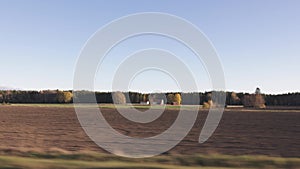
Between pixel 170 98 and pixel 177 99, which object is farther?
pixel 177 99

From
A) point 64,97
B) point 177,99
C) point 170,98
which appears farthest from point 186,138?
point 64,97

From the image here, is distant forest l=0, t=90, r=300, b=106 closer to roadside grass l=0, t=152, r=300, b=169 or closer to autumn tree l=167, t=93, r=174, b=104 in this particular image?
autumn tree l=167, t=93, r=174, b=104

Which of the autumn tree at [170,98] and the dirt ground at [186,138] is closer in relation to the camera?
the dirt ground at [186,138]

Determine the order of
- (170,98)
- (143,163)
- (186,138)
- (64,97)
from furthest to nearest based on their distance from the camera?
(64,97), (170,98), (186,138), (143,163)

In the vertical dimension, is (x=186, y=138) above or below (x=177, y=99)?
below

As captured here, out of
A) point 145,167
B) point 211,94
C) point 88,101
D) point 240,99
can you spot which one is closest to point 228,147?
point 145,167

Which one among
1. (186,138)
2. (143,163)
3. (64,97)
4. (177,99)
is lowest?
(186,138)

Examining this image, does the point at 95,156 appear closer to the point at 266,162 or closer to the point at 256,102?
the point at 266,162

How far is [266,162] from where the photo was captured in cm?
1032

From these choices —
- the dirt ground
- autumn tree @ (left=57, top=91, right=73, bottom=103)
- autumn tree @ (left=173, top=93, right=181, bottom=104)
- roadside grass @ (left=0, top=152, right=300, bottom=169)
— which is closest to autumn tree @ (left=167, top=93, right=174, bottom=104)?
autumn tree @ (left=173, top=93, right=181, bottom=104)

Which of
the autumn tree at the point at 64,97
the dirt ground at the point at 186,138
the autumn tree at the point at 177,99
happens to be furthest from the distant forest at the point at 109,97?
the dirt ground at the point at 186,138

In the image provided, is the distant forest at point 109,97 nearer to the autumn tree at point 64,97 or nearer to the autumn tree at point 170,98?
the autumn tree at point 64,97

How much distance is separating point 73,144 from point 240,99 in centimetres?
10934

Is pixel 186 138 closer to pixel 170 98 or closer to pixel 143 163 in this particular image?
pixel 143 163
